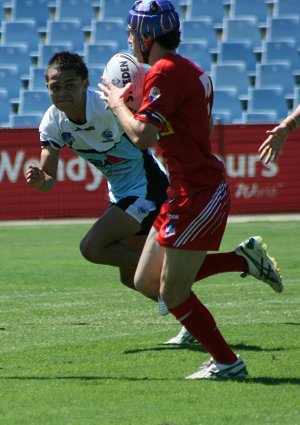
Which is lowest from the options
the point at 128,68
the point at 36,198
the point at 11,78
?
the point at 36,198

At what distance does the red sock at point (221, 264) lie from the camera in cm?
707

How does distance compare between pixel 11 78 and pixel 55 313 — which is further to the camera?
pixel 11 78

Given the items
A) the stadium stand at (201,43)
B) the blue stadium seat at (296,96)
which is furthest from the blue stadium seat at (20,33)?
the blue stadium seat at (296,96)

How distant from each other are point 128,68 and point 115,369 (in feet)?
6.23

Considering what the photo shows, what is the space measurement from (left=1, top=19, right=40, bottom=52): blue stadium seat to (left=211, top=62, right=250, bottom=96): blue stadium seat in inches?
175

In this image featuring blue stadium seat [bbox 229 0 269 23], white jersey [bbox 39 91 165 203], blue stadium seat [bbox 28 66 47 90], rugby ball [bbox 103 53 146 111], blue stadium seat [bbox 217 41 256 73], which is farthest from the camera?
blue stadium seat [bbox 229 0 269 23]

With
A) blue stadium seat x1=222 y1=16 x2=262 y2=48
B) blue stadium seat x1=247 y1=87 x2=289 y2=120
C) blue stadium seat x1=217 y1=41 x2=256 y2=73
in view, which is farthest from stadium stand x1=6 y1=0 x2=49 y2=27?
blue stadium seat x1=247 y1=87 x2=289 y2=120

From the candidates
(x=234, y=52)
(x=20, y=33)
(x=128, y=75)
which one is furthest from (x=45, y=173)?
(x=20, y=33)

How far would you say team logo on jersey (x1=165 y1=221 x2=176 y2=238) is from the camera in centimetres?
584

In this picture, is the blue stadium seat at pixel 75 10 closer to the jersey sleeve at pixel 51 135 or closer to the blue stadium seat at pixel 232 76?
the blue stadium seat at pixel 232 76

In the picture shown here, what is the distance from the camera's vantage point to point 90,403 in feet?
17.7

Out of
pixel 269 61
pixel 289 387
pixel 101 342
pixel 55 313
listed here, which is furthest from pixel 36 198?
pixel 289 387

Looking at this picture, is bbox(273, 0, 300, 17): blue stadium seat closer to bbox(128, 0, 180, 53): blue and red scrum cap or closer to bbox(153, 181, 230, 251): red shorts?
bbox(128, 0, 180, 53): blue and red scrum cap

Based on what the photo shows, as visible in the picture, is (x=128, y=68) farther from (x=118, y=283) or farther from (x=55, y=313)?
(x=118, y=283)
